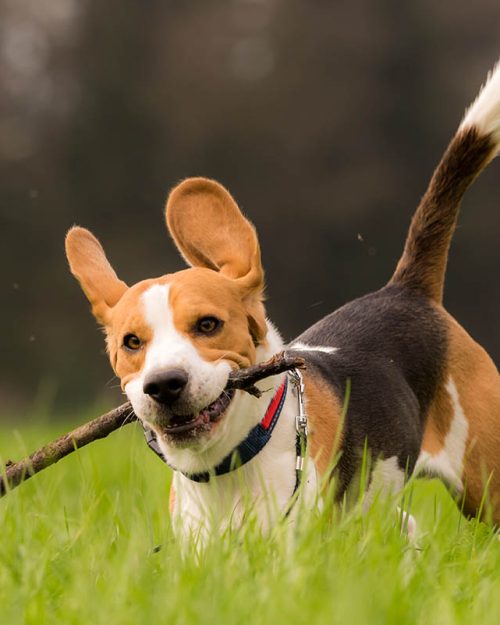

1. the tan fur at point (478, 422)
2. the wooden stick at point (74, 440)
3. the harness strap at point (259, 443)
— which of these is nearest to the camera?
the wooden stick at point (74, 440)

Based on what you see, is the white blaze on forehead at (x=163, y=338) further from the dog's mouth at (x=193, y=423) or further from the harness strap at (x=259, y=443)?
the harness strap at (x=259, y=443)

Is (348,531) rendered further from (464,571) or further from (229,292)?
(229,292)

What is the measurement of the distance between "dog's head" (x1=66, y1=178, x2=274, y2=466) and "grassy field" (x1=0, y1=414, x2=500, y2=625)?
315 millimetres

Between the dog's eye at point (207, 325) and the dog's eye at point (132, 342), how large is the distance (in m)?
0.20

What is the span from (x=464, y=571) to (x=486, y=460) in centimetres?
157

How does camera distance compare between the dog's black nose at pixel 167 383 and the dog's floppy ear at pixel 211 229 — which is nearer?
the dog's black nose at pixel 167 383

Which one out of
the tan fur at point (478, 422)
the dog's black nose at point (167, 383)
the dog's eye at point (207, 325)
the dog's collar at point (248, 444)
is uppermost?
the dog's eye at point (207, 325)

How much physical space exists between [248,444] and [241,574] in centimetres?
92

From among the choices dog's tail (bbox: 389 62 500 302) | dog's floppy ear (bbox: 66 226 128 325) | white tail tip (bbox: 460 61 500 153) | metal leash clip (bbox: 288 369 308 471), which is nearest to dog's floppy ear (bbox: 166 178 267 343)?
dog's floppy ear (bbox: 66 226 128 325)

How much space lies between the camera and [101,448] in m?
8.07

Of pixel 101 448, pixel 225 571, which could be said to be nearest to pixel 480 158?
pixel 225 571

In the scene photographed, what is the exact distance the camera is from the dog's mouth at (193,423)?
3432mm

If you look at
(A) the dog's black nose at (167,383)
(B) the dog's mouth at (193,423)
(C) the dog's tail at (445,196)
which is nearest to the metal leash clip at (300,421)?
→ (B) the dog's mouth at (193,423)

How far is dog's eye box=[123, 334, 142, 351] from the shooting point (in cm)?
357
